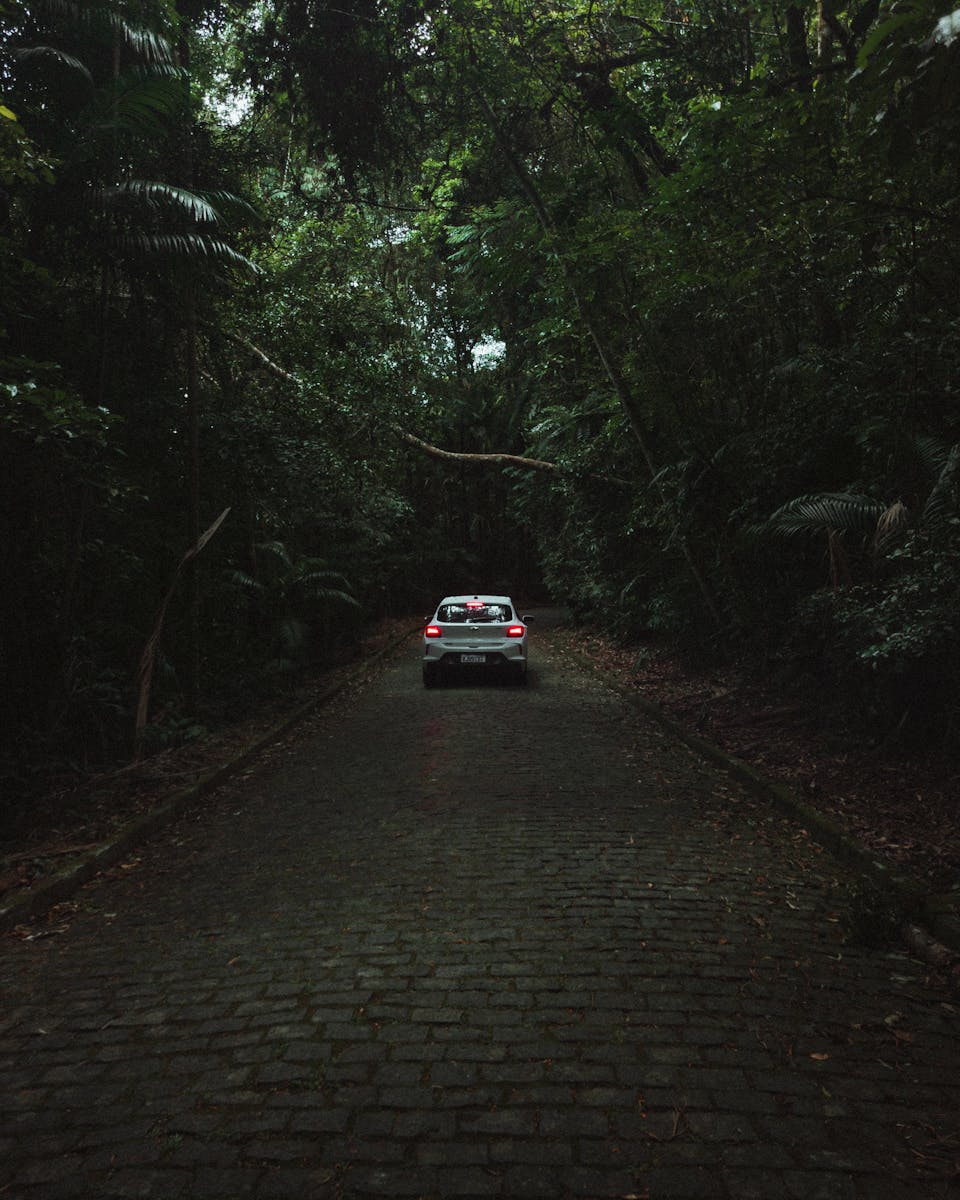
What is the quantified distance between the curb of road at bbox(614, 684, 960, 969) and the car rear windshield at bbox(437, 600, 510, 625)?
23.6 ft

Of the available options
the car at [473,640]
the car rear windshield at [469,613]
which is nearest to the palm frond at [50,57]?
the car at [473,640]

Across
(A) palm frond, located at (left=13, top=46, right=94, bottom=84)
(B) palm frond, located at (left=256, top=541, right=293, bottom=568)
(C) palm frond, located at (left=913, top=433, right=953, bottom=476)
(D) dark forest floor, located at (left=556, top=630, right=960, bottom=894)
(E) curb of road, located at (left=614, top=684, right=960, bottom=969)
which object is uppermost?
(A) palm frond, located at (left=13, top=46, right=94, bottom=84)

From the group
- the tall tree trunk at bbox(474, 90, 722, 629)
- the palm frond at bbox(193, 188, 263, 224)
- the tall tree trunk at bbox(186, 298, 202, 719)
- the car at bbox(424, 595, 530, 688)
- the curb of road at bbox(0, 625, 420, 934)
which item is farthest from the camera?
the car at bbox(424, 595, 530, 688)

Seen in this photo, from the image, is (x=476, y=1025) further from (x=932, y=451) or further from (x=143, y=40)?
(x=143, y=40)

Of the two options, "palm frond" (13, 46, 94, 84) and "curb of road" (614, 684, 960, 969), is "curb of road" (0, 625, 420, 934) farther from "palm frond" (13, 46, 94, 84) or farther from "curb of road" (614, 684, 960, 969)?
"palm frond" (13, 46, 94, 84)

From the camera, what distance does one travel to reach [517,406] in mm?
26922

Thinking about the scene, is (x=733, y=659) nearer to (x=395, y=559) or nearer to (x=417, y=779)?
(x=417, y=779)

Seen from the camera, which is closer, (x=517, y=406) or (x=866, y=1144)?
(x=866, y=1144)

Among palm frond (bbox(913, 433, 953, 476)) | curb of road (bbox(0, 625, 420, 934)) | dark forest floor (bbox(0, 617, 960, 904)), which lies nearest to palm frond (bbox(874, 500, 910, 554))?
palm frond (bbox(913, 433, 953, 476))

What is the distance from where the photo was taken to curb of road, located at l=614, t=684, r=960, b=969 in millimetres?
4598

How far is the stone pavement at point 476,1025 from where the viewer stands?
2768mm

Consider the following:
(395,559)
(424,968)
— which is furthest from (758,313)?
(395,559)

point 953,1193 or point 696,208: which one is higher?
point 696,208

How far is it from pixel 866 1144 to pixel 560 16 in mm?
13890
